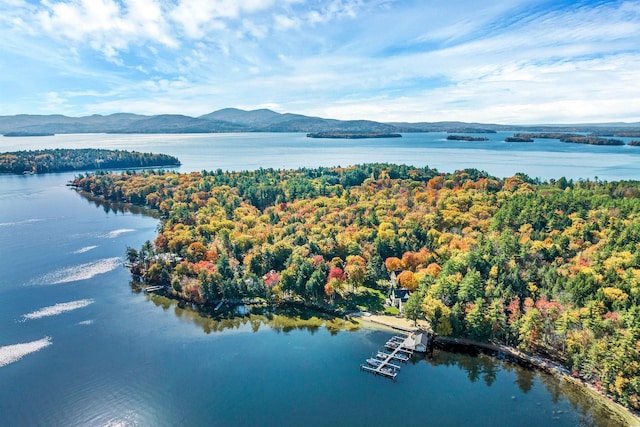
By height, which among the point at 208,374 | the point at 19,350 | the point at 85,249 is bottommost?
the point at 208,374

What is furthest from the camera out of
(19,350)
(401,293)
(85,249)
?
(85,249)

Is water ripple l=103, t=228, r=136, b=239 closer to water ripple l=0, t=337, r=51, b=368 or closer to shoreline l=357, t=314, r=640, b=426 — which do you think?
water ripple l=0, t=337, r=51, b=368

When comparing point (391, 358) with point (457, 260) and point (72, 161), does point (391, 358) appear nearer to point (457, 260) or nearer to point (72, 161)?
point (457, 260)

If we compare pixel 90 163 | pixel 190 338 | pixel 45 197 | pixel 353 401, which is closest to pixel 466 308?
pixel 353 401

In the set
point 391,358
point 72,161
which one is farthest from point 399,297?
point 72,161

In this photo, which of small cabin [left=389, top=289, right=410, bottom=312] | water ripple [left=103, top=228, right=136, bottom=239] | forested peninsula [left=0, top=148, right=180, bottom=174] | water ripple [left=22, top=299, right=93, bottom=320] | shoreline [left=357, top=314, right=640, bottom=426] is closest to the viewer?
shoreline [left=357, top=314, right=640, bottom=426]

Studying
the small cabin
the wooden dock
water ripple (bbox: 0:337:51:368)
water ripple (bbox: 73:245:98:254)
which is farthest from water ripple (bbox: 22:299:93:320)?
the small cabin

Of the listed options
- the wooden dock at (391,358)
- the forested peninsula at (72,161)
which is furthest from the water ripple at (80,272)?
the forested peninsula at (72,161)
